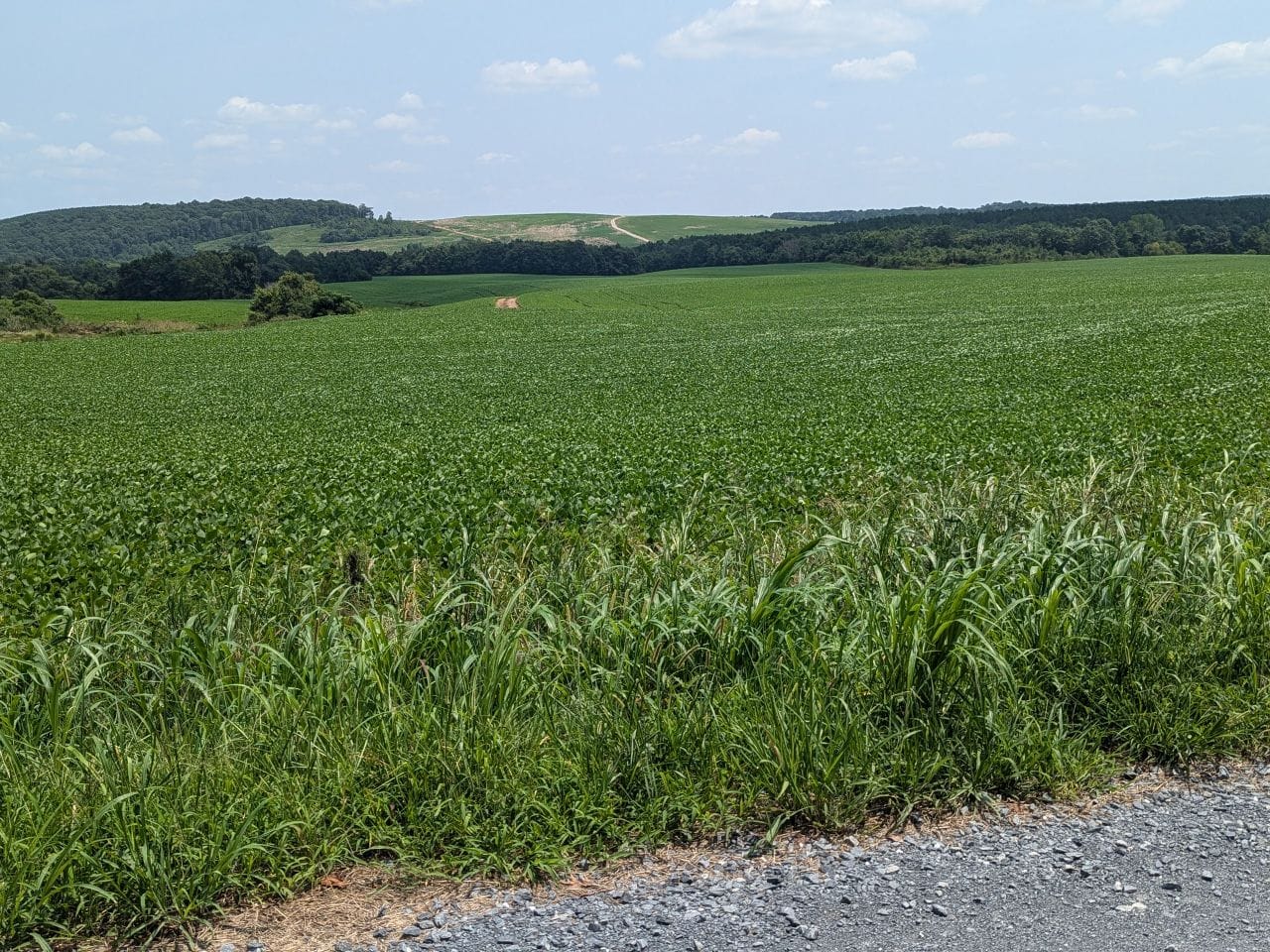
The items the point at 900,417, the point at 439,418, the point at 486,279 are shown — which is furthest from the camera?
the point at 486,279

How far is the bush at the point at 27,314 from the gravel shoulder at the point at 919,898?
7621cm

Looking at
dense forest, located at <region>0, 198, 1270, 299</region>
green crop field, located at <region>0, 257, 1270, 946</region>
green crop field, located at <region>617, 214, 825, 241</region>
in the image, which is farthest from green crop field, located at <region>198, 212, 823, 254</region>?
green crop field, located at <region>0, 257, 1270, 946</region>

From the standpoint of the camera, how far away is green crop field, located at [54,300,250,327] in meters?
75.3

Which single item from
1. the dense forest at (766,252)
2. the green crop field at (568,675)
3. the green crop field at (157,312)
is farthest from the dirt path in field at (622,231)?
the green crop field at (568,675)

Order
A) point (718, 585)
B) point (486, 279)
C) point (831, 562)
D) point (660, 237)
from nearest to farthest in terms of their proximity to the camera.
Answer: point (718, 585)
point (831, 562)
point (486, 279)
point (660, 237)

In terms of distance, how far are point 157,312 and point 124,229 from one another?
11438 cm

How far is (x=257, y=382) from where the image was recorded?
1449 inches

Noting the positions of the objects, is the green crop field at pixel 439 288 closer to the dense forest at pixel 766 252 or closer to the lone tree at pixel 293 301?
the dense forest at pixel 766 252

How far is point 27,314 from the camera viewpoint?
2717 inches

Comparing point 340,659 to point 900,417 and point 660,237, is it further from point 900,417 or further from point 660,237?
point 660,237

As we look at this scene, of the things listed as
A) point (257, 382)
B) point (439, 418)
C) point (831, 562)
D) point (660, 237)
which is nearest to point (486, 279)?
point (660, 237)

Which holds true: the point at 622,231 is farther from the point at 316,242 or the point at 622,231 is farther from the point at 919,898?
the point at 919,898

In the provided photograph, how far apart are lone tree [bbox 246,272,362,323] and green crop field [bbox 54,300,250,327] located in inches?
93.3

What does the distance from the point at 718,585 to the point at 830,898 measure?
231 centimetres
